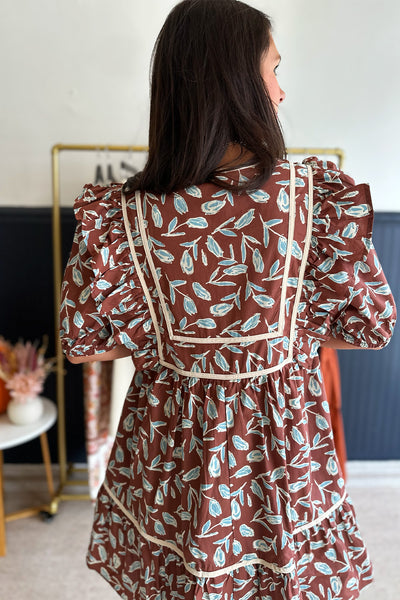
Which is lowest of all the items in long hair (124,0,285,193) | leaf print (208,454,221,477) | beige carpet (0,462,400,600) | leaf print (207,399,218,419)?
beige carpet (0,462,400,600)

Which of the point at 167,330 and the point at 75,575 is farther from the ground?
the point at 167,330

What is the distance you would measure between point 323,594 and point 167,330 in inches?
22.3

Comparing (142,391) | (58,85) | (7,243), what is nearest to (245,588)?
(142,391)

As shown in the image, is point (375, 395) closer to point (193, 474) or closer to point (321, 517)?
point (321, 517)

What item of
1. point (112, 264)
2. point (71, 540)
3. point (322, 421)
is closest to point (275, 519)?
point (322, 421)

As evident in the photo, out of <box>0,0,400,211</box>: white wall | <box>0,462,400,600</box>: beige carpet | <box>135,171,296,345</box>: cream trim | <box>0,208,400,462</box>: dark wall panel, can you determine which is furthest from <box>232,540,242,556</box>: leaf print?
<box>0,0,400,211</box>: white wall

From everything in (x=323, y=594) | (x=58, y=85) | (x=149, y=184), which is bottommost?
(x=323, y=594)

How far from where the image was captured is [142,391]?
992 mm

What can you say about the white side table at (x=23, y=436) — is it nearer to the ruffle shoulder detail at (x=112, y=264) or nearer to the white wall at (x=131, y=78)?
the white wall at (x=131, y=78)

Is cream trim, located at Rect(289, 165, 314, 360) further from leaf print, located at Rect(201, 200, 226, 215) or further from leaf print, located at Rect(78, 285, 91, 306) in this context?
leaf print, located at Rect(78, 285, 91, 306)

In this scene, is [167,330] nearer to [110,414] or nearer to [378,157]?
[110,414]

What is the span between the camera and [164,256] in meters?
0.87

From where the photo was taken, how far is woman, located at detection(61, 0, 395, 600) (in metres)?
0.83

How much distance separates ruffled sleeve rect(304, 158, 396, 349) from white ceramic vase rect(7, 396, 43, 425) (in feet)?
4.31
